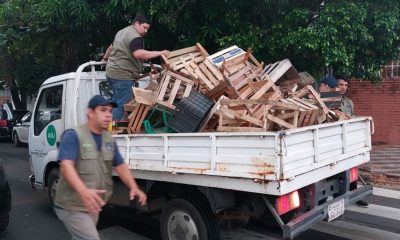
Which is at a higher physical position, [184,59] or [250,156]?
[184,59]

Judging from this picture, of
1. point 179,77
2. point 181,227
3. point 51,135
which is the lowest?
point 181,227

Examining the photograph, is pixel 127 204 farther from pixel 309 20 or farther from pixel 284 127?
pixel 309 20

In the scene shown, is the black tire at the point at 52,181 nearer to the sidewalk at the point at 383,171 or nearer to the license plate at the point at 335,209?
the license plate at the point at 335,209

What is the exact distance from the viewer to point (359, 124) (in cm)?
542

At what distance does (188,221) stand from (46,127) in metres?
3.23

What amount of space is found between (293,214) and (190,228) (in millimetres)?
1066

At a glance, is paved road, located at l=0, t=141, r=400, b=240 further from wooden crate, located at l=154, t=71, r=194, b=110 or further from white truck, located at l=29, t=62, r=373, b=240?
wooden crate, located at l=154, t=71, r=194, b=110

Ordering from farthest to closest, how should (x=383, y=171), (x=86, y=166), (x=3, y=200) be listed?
(x=383, y=171), (x=3, y=200), (x=86, y=166)

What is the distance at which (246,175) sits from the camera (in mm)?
4059

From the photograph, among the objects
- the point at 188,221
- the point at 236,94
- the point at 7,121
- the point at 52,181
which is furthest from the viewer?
the point at 7,121

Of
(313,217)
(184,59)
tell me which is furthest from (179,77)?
(313,217)

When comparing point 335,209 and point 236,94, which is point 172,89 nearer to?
point 236,94

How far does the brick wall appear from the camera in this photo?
12211 millimetres

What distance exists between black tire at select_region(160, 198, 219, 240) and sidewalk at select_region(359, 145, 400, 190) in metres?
4.66
